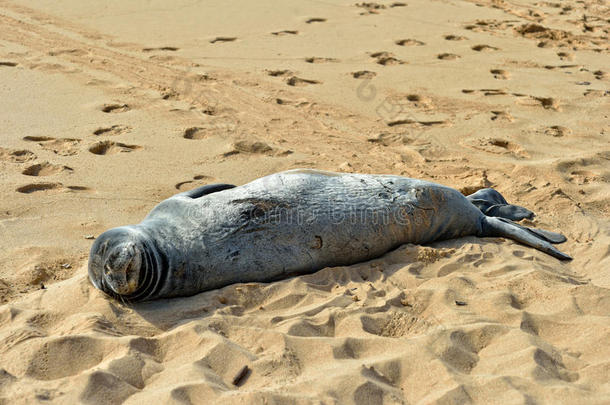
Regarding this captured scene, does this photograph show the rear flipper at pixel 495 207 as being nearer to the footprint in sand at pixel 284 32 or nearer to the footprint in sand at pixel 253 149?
the footprint in sand at pixel 253 149

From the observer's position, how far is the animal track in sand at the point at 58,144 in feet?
18.3

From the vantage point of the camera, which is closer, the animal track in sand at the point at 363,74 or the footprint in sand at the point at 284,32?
the animal track in sand at the point at 363,74

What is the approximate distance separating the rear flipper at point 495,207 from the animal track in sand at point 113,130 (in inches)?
128

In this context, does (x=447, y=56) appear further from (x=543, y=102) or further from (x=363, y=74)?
(x=543, y=102)

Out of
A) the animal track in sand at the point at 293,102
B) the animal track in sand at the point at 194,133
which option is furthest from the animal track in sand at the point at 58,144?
the animal track in sand at the point at 293,102

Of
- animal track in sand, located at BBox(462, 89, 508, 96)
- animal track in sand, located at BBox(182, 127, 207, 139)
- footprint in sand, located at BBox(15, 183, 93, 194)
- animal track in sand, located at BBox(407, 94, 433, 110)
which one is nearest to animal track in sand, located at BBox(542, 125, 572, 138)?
animal track in sand, located at BBox(462, 89, 508, 96)

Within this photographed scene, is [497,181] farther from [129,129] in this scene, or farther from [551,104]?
[129,129]

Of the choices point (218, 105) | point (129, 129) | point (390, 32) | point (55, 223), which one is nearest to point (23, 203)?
point (55, 223)

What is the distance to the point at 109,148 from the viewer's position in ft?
18.9

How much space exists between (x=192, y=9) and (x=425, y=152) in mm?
5830

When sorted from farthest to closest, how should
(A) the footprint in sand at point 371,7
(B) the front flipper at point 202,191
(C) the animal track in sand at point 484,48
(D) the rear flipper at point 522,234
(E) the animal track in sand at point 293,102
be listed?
(A) the footprint in sand at point 371,7
(C) the animal track in sand at point 484,48
(E) the animal track in sand at point 293,102
(D) the rear flipper at point 522,234
(B) the front flipper at point 202,191

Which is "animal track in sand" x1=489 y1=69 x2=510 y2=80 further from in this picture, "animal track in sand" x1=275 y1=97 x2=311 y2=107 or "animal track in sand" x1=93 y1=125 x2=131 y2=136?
"animal track in sand" x1=93 y1=125 x2=131 y2=136

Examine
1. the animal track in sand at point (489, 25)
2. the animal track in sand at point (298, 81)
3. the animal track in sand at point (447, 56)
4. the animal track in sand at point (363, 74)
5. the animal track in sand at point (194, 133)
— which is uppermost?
the animal track in sand at point (489, 25)

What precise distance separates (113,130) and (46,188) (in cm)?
128
